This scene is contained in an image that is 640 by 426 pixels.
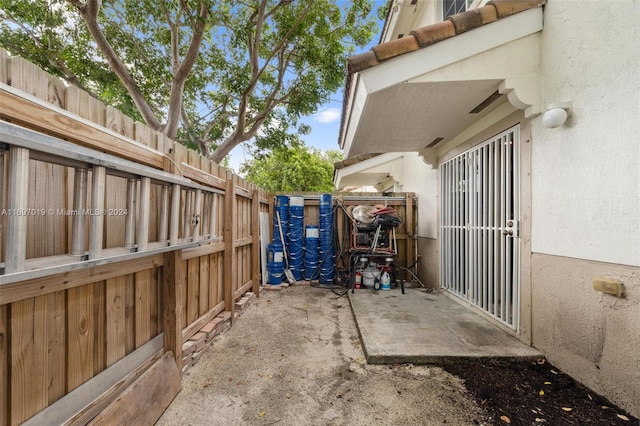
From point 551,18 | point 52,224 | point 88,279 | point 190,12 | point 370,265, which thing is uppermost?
point 190,12

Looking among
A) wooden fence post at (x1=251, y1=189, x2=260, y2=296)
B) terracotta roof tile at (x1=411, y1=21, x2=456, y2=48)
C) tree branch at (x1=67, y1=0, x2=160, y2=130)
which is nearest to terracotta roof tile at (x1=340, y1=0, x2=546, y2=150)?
terracotta roof tile at (x1=411, y1=21, x2=456, y2=48)

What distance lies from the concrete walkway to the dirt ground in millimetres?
100

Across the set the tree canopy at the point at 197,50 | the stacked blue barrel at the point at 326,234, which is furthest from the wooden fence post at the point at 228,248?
the tree canopy at the point at 197,50

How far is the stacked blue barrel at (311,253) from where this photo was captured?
5.35 meters

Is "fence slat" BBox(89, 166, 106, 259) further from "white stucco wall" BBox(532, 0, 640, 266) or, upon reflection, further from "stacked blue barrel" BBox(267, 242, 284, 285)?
"stacked blue barrel" BBox(267, 242, 284, 285)

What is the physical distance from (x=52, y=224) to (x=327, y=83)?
20.6 ft

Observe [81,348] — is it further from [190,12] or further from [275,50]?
[275,50]

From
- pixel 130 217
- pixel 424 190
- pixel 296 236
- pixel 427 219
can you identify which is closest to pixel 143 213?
pixel 130 217

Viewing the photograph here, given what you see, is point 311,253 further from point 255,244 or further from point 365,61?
point 365,61

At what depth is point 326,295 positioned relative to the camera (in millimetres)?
4566

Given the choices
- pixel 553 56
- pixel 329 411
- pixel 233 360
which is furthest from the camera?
pixel 233 360

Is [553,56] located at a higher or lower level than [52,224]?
higher

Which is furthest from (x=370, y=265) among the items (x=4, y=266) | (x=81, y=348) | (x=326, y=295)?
(x=4, y=266)

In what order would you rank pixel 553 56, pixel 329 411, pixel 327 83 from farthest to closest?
pixel 327 83 → pixel 553 56 → pixel 329 411
